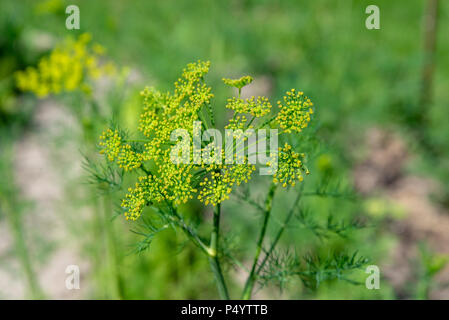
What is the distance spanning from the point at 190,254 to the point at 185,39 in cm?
314

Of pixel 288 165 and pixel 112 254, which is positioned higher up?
pixel 288 165

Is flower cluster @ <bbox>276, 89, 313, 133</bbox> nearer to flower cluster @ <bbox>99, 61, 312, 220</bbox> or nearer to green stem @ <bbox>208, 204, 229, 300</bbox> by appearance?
flower cluster @ <bbox>99, 61, 312, 220</bbox>

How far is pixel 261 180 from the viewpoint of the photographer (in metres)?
3.06

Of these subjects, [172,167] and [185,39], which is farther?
[185,39]

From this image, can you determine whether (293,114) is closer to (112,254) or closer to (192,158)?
(192,158)

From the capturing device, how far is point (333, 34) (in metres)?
4.62

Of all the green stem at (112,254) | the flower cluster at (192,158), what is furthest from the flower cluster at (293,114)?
the green stem at (112,254)

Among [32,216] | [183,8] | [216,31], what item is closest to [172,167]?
[32,216]

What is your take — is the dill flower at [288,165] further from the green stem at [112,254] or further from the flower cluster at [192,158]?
the green stem at [112,254]

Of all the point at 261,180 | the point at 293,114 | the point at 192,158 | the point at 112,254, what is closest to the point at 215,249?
the point at 192,158

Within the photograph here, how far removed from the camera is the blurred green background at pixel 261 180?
9.48 feet

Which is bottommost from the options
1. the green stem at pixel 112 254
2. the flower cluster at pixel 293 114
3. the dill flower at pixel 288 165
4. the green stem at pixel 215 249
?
the green stem at pixel 112 254
